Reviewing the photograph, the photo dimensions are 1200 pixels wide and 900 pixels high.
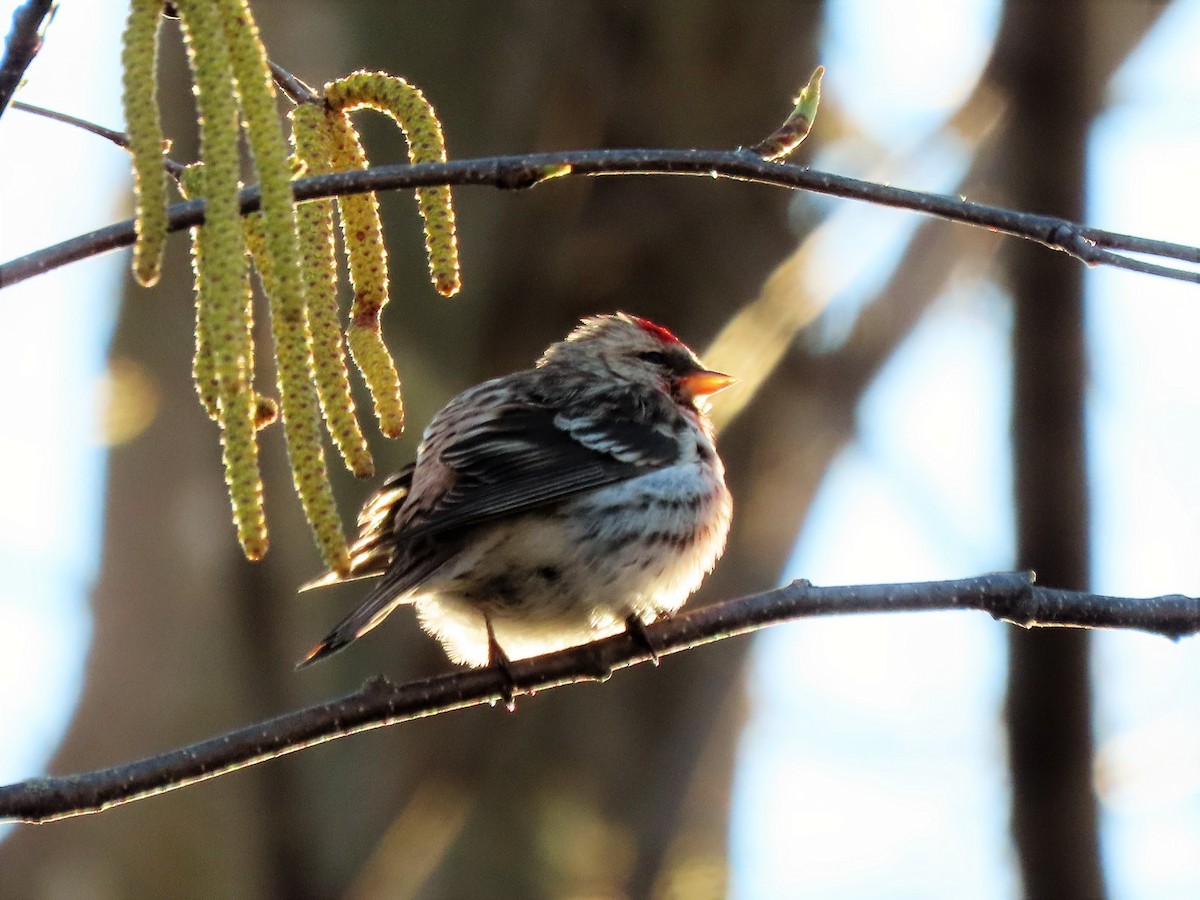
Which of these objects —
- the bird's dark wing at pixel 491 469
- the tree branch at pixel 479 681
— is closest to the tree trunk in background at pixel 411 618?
the bird's dark wing at pixel 491 469

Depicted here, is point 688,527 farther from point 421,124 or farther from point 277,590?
point 277,590

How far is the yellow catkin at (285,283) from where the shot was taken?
5.36 feet

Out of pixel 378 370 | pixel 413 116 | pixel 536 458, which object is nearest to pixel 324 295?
Result: pixel 378 370

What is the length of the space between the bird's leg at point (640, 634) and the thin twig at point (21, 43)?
158 centimetres

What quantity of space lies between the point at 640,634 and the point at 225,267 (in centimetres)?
163

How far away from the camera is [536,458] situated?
3.58 meters

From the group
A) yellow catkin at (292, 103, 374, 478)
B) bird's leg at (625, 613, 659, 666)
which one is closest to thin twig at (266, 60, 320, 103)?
yellow catkin at (292, 103, 374, 478)

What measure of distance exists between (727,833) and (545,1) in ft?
12.0

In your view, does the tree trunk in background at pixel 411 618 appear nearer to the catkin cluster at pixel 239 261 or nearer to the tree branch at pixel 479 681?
the tree branch at pixel 479 681

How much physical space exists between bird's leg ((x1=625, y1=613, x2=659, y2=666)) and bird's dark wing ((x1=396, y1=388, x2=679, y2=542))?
332 millimetres

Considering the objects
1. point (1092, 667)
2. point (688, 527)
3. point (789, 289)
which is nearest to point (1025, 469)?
point (1092, 667)

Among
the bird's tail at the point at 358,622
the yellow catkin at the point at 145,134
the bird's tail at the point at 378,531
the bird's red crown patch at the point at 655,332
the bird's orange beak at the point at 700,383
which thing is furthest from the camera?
the bird's red crown patch at the point at 655,332

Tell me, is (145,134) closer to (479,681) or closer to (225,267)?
(225,267)

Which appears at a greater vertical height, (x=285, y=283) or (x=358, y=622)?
(x=285, y=283)
